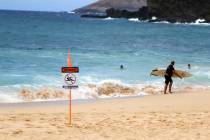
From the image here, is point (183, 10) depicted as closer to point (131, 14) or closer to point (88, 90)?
point (131, 14)

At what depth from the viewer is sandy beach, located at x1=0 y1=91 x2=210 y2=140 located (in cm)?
1129

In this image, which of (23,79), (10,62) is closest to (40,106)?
(23,79)

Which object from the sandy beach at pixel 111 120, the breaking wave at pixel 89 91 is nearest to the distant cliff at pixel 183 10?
the breaking wave at pixel 89 91

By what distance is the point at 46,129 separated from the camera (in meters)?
11.7

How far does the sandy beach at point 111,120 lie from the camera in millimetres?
11287

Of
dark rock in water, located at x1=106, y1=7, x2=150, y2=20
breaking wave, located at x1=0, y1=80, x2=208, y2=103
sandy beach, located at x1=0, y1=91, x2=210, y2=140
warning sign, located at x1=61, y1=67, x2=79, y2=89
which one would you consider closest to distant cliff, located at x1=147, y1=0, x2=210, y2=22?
dark rock in water, located at x1=106, y1=7, x2=150, y2=20

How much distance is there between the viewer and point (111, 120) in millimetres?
13133

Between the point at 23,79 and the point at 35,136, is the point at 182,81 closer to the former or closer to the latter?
the point at 23,79

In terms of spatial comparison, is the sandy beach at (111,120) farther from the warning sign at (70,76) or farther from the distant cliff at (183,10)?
the distant cliff at (183,10)

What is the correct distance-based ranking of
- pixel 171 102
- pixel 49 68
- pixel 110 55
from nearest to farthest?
pixel 171 102
pixel 49 68
pixel 110 55

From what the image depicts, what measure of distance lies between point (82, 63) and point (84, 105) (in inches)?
621

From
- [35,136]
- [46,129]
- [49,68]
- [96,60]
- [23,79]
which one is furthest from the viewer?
[96,60]

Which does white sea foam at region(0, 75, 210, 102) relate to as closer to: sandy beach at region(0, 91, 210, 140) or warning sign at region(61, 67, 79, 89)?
sandy beach at region(0, 91, 210, 140)

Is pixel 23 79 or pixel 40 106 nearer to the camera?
pixel 40 106
